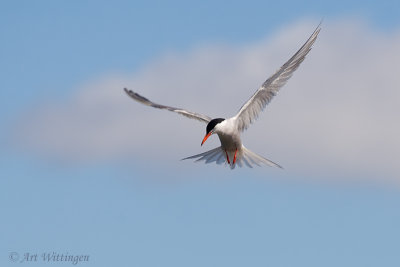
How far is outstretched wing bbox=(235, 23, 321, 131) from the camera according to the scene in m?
18.8

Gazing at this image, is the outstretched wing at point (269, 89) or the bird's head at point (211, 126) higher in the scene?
the outstretched wing at point (269, 89)

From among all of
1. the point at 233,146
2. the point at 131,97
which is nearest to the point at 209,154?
the point at 233,146

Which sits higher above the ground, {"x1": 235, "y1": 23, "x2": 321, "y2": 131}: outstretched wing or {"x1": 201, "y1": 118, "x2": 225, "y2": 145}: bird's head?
{"x1": 235, "y1": 23, "x2": 321, "y2": 131}: outstretched wing

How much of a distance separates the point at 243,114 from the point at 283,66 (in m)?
1.32

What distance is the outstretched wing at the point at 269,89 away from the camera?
18.8m

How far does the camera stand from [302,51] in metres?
19.0

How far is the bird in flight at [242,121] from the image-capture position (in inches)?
732

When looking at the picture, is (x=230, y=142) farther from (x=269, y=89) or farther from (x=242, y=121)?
(x=269, y=89)

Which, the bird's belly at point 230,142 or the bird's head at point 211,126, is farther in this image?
the bird's belly at point 230,142

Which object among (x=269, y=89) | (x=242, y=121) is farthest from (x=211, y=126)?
(x=269, y=89)

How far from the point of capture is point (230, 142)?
1894 centimetres

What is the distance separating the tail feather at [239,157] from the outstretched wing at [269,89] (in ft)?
2.20

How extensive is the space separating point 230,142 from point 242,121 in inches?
19.7

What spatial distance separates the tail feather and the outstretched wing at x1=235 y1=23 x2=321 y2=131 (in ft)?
2.20
